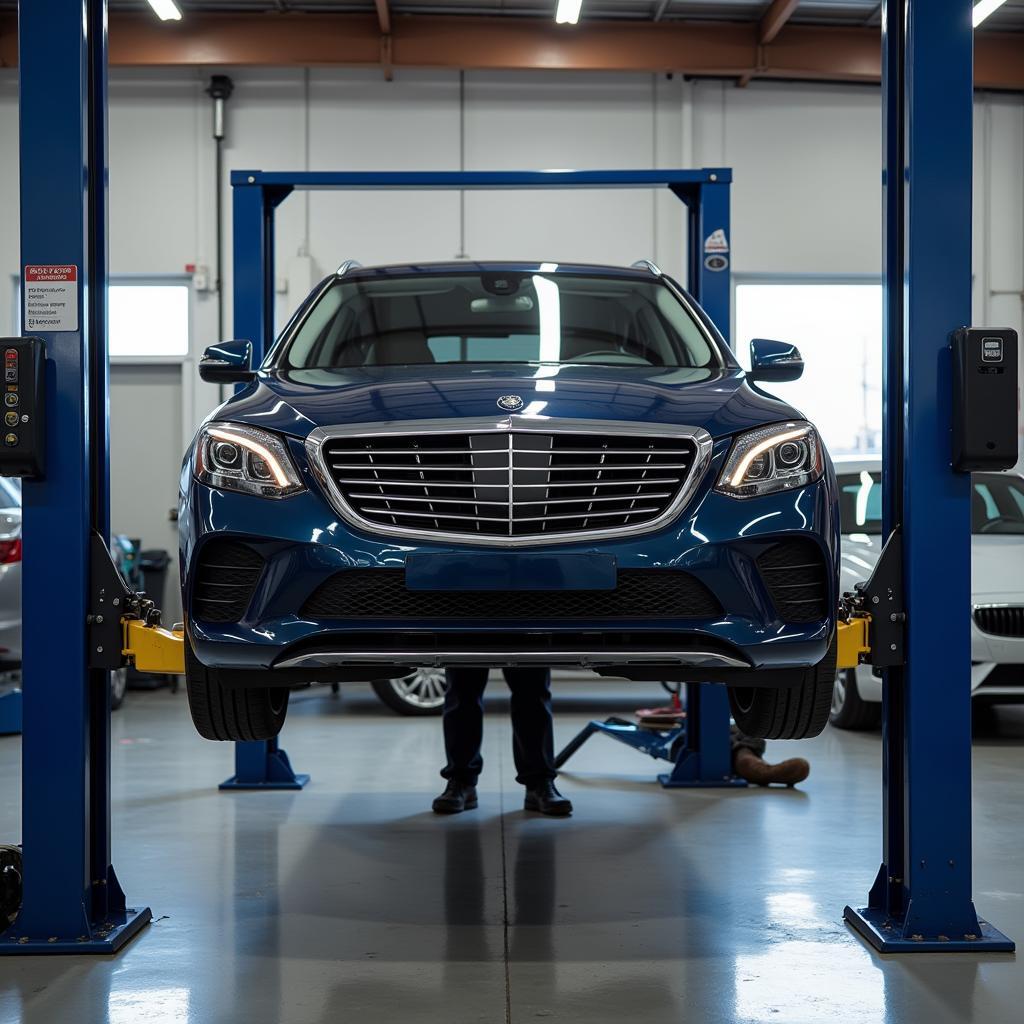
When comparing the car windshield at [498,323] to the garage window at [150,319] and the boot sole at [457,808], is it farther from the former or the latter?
the garage window at [150,319]

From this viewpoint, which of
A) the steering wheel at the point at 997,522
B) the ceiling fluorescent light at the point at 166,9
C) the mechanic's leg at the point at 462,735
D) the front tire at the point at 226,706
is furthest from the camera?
the ceiling fluorescent light at the point at 166,9

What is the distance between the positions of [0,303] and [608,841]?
960 cm

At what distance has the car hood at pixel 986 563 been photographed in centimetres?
693

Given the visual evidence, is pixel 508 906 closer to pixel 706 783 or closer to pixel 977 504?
pixel 706 783

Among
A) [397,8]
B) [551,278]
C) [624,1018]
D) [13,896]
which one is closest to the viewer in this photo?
[624,1018]

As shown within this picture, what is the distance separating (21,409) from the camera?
3.27 meters

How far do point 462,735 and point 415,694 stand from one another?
3.33 meters

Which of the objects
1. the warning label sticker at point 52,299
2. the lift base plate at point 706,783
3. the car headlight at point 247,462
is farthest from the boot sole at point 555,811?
the warning label sticker at point 52,299

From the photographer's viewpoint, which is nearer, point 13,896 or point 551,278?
point 13,896

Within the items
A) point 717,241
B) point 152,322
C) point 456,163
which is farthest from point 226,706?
point 456,163

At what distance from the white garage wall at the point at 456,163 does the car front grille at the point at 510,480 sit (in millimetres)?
9384

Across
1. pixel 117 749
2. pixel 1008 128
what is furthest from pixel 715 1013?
pixel 1008 128

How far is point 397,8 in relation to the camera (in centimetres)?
1182

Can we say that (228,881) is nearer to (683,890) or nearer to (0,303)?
(683,890)
